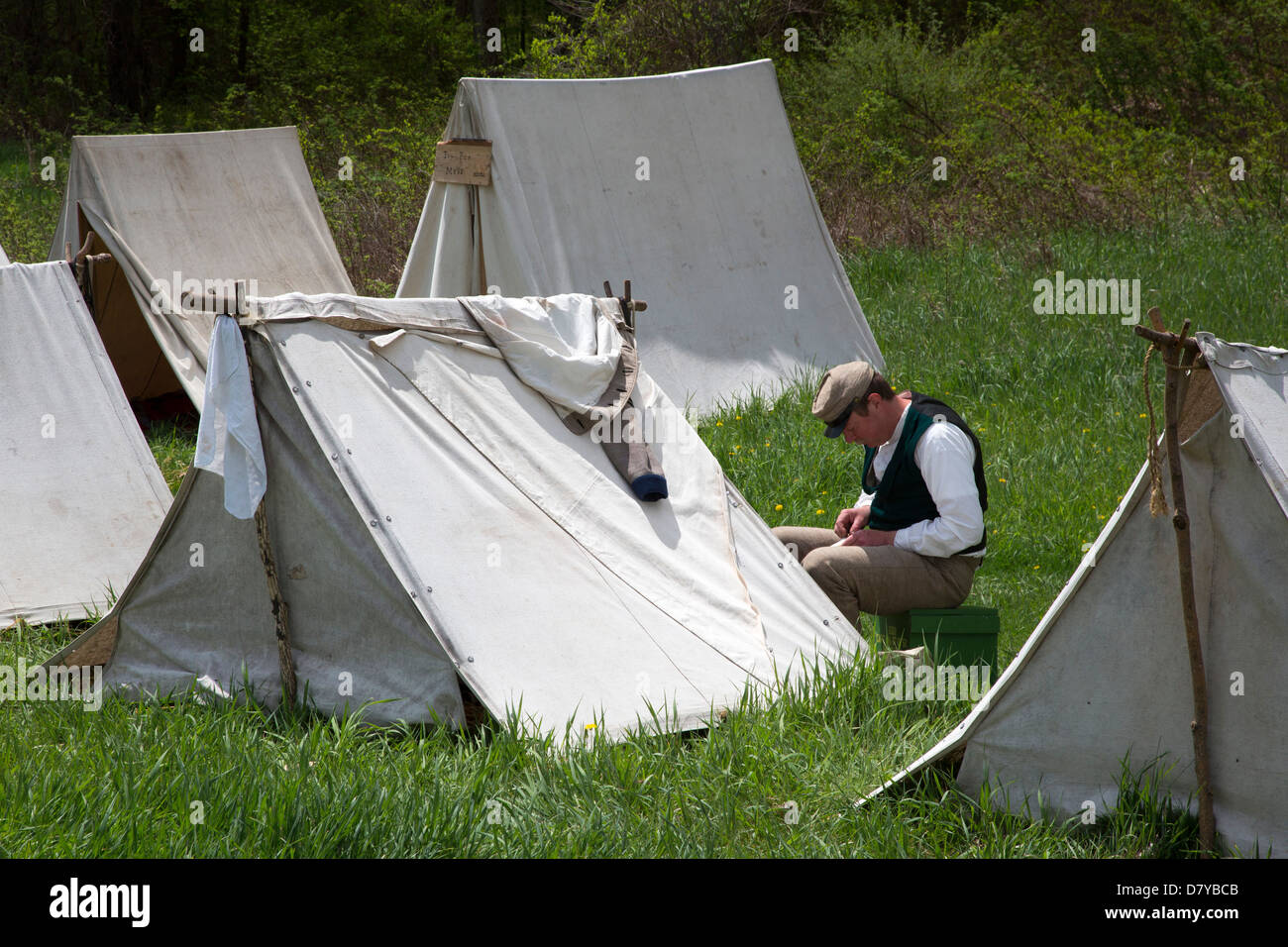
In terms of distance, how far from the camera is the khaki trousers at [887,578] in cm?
450

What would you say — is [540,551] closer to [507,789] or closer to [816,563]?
[507,789]

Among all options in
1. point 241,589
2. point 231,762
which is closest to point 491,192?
point 241,589

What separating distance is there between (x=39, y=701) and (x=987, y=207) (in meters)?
10.3

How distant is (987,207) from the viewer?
39.9ft

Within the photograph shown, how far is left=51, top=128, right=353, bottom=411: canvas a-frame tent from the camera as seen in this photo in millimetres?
7809

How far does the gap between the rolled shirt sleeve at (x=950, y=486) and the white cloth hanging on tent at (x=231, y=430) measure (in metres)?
2.21

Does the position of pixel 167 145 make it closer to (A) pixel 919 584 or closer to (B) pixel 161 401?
(B) pixel 161 401

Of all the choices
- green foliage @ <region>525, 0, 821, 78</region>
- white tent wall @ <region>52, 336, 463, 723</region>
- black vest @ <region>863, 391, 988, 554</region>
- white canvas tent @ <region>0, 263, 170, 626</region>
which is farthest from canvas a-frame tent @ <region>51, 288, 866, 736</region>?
green foliage @ <region>525, 0, 821, 78</region>

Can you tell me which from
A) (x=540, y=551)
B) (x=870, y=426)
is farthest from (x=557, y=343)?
(x=870, y=426)

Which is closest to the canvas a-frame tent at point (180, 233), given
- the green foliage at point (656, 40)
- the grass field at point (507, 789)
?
the grass field at point (507, 789)

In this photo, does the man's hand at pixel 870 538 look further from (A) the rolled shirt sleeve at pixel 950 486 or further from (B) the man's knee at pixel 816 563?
(A) the rolled shirt sleeve at pixel 950 486

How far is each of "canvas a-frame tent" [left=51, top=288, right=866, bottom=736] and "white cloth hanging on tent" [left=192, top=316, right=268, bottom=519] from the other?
0.44 ft

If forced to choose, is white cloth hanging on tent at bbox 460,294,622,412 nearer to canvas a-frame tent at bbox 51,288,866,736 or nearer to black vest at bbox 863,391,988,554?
canvas a-frame tent at bbox 51,288,866,736

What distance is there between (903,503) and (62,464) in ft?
11.8
